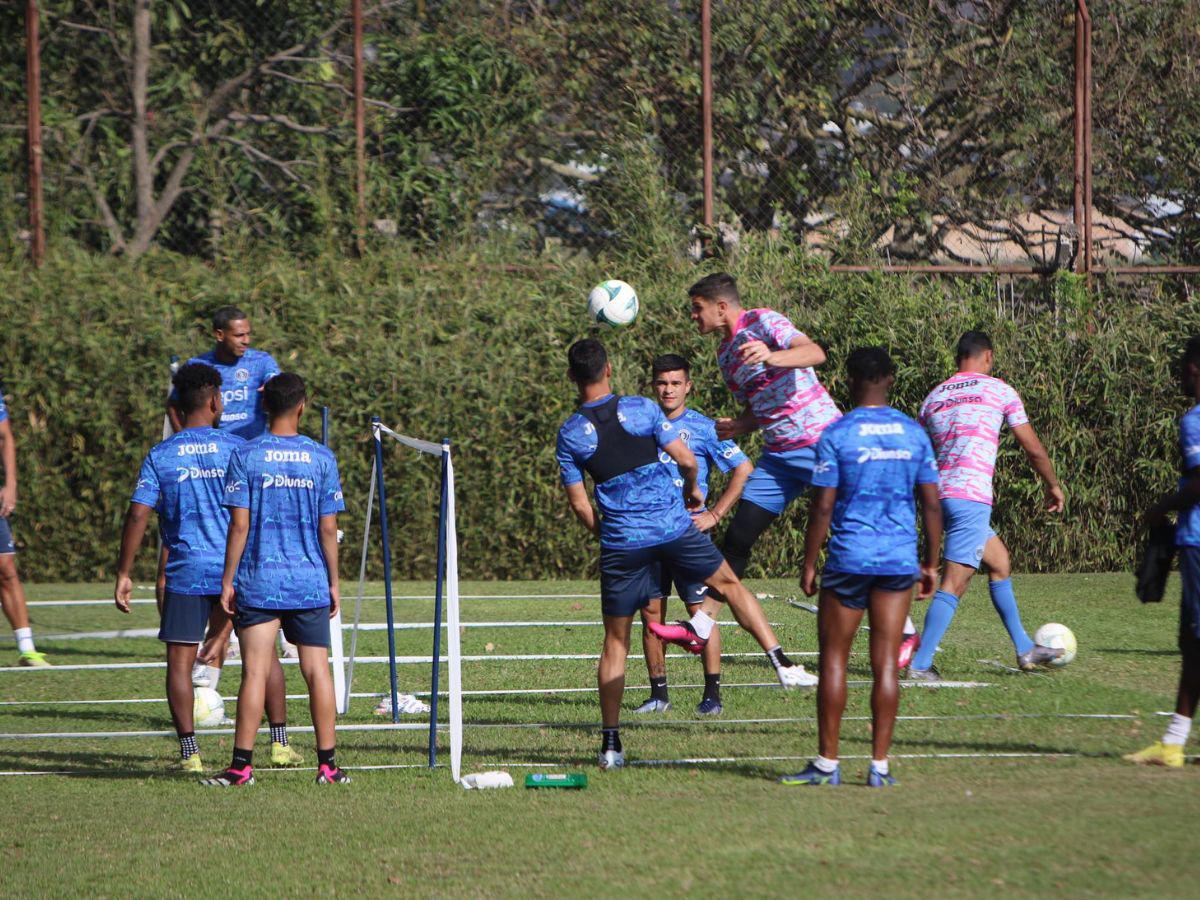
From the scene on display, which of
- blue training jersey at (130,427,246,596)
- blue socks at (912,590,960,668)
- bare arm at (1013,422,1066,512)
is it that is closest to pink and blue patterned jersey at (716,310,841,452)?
bare arm at (1013,422,1066,512)

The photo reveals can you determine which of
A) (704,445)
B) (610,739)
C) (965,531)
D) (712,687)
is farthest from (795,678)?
(610,739)

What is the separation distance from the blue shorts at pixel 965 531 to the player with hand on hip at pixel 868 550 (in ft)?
9.61

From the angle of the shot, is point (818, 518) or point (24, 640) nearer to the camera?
point (818, 518)

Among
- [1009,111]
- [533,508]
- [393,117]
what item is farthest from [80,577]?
[1009,111]

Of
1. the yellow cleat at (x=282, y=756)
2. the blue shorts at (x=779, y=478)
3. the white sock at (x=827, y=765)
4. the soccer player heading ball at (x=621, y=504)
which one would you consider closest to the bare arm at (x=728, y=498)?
the blue shorts at (x=779, y=478)

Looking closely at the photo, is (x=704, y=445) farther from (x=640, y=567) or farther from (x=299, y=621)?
(x=299, y=621)

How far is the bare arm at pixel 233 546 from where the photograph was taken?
21.4 feet

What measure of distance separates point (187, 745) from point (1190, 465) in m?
4.88

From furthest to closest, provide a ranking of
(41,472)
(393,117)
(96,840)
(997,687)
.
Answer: (393,117)
(41,472)
(997,687)
(96,840)

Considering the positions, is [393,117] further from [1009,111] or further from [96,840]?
[96,840]

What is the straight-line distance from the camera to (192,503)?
714 centimetres

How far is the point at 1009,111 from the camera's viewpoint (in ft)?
60.5

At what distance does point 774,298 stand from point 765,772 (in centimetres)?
979

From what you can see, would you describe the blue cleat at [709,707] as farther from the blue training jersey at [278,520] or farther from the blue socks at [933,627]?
the blue training jersey at [278,520]
